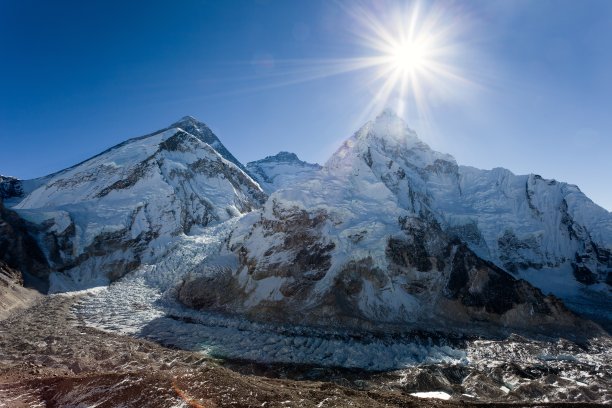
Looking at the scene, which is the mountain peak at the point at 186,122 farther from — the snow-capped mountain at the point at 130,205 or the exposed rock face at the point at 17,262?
the exposed rock face at the point at 17,262

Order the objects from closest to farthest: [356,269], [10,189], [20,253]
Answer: [356,269] < [20,253] < [10,189]

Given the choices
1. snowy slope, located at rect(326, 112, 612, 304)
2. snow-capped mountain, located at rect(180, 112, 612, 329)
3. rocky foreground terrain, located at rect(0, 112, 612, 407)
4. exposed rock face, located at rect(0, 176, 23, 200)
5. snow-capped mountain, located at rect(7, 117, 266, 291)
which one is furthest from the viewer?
exposed rock face, located at rect(0, 176, 23, 200)

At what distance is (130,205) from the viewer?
92.4m

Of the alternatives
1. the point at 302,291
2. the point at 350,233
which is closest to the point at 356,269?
the point at 350,233

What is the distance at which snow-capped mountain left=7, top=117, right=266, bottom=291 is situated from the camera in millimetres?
78750

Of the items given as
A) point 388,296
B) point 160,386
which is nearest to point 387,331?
point 388,296

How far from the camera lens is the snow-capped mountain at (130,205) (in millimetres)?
78750

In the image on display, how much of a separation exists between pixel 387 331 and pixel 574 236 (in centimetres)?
8643

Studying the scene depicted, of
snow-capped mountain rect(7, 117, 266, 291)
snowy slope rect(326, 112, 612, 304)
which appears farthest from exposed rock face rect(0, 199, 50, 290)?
snowy slope rect(326, 112, 612, 304)

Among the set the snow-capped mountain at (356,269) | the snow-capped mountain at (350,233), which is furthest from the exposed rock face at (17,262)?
the snow-capped mountain at (356,269)

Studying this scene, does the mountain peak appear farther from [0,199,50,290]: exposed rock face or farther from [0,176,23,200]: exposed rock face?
[0,199,50,290]: exposed rock face

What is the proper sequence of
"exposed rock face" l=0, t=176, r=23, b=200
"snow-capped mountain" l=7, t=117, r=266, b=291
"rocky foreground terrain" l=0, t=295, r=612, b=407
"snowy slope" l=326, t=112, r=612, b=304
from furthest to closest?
"exposed rock face" l=0, t=176, r=23, b=200
"snowy slope" l=326, t=112, r=612, b=304
"snow-capped mountain" l=7, t=117, r=266, b=291
"rocky foreground terrain" l=0, t=295, r=612, b=407

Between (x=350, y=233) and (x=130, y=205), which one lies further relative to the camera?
(x=130, y=205)

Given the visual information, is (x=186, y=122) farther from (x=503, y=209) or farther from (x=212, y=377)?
(x=212, y=377)
